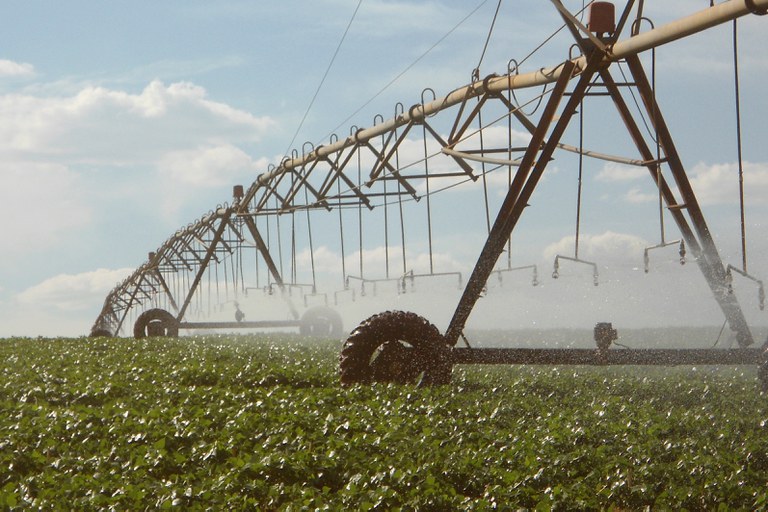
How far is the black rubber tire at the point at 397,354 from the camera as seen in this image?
15805mm

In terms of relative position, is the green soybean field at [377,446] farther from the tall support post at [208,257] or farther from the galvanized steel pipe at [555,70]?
the tall support post at [208,257]

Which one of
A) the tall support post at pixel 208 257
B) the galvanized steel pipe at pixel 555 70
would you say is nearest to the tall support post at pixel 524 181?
the galvanized steel pipe at pixel 555 70

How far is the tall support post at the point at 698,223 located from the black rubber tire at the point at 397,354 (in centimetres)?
453

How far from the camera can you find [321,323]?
140ft

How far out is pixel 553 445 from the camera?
11.2 meters

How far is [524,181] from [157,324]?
25.0 metres

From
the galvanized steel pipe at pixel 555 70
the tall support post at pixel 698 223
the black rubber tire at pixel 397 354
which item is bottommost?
the black rubber tire at pixel 397 354

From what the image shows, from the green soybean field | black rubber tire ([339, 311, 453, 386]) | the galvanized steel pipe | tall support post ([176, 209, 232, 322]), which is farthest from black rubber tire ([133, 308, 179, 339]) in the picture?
black rubber tire ([339, 311, 453, 386])

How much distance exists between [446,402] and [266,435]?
3396 mm

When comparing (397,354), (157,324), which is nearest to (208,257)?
(157,324)

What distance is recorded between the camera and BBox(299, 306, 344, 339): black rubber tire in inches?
1668

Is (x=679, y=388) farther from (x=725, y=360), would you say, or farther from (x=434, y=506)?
(x=434, y=506)

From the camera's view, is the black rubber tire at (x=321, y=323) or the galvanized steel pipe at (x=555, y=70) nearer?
the galvanized steel pipe at (x=555, y=70)

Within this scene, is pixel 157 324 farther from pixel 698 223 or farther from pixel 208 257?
pixel 698 223
